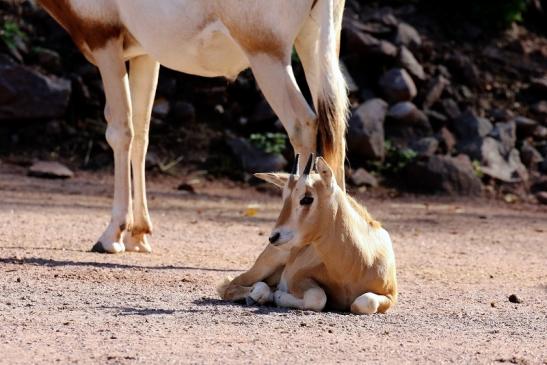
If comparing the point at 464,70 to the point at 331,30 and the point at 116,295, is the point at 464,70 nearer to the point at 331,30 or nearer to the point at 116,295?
the point at 331,30

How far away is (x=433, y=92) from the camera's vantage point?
52.3 ft

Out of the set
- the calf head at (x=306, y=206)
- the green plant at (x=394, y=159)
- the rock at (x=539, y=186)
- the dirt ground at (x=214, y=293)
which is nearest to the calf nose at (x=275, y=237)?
the calf head at (x=306, y=206)

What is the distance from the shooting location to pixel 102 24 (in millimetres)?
9492

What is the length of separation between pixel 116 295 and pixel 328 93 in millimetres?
2167

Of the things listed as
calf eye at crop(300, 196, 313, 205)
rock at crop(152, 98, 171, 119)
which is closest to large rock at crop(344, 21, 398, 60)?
rock at crop(152, 98, 171, 119)

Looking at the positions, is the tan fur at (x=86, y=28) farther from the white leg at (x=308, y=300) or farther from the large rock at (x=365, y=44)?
the large rock at (x=365, y=44)

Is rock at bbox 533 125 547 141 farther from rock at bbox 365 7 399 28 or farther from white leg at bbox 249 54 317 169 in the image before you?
white leg at bbox 249 54 317 169

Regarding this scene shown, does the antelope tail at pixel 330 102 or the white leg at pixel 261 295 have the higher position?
the antelope tail at pixel 330 102

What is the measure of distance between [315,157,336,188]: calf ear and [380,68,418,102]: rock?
8967 millimetres

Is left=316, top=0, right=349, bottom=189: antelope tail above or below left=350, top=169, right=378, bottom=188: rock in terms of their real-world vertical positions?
above

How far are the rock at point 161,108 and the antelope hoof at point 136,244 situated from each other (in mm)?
5679

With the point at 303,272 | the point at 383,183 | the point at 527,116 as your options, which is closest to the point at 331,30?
the point at 303,272

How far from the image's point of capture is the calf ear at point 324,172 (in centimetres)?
675

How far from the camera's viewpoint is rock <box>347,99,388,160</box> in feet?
47.8
